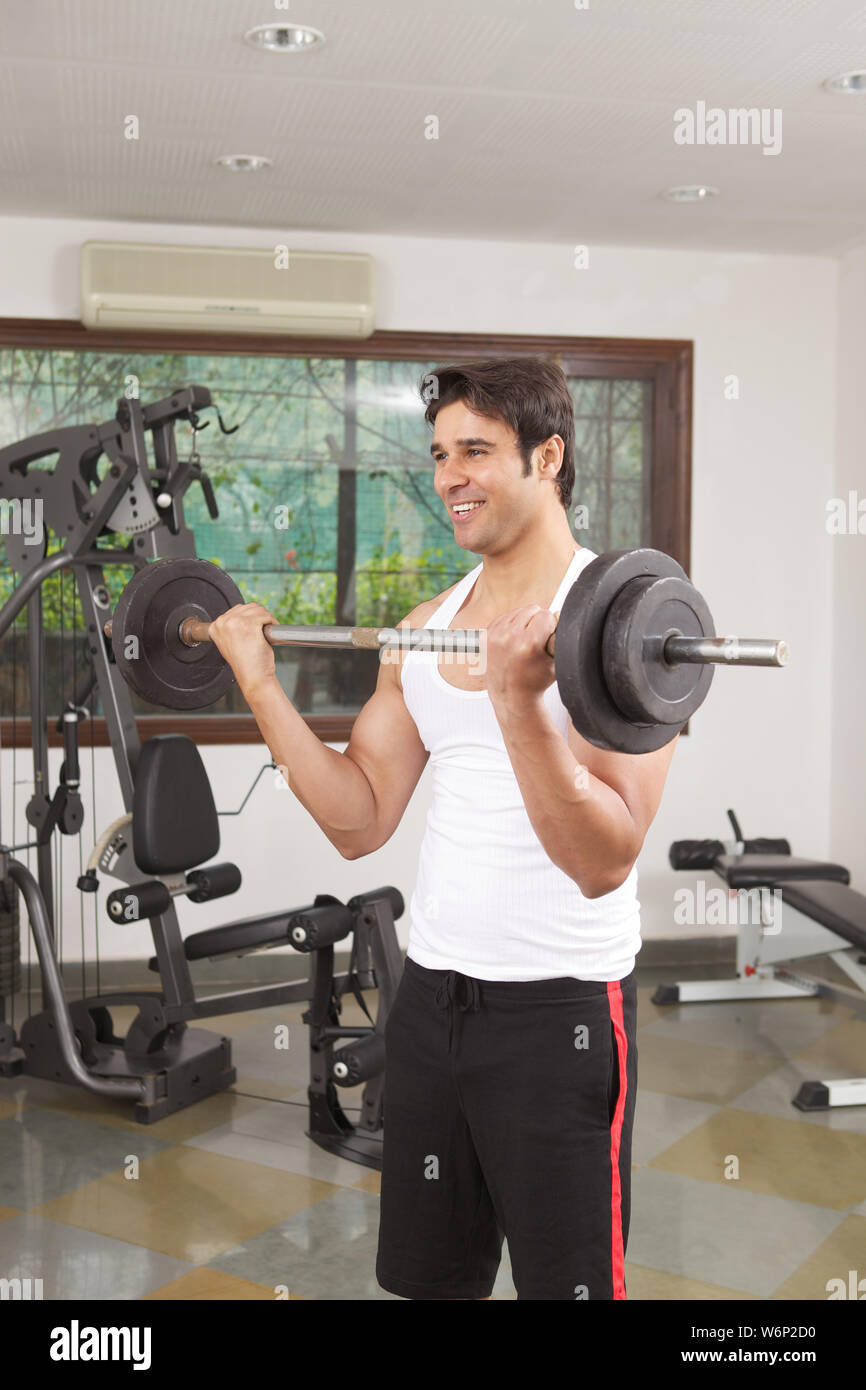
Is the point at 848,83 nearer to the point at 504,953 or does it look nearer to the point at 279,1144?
the point at 504,953

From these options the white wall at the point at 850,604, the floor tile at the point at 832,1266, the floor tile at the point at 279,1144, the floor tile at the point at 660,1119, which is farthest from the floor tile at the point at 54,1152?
the white wall at the point at 850,604

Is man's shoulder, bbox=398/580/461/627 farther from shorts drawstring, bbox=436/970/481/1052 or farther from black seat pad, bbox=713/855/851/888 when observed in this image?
black seat pad, bbox=713/855/851/888

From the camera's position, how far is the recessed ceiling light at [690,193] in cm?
372

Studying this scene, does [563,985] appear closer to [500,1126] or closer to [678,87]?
[500,1126]

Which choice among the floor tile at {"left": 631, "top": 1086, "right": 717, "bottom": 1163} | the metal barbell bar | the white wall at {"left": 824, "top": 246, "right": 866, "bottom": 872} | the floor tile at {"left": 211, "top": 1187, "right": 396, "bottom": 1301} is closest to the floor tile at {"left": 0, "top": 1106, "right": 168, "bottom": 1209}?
the floor tile at {"left": 211, "top": 1187, "right": 396, "bottom": 1301}

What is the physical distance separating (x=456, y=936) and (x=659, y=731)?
0.36 metres

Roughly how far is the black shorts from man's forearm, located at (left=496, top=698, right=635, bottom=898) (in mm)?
176

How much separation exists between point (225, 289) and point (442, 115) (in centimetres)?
111

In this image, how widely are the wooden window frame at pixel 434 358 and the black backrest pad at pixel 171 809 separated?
100 centimetres

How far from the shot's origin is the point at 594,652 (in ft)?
3.79

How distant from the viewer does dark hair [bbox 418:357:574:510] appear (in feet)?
4.74

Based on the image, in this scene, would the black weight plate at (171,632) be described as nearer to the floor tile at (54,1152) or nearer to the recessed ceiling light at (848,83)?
the floor tile at (54,1152)

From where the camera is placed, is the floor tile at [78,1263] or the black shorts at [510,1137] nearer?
the black shorts at [510,1137]

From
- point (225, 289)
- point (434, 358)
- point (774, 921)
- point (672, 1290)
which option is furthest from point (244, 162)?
point (672, 1290)
